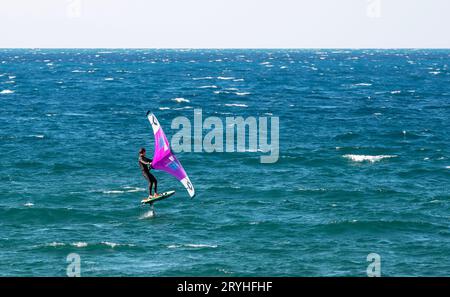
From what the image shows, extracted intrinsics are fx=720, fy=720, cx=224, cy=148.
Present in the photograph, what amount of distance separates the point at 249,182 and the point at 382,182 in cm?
926

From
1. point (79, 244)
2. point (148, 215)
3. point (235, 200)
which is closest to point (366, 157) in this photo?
point (235, 200)

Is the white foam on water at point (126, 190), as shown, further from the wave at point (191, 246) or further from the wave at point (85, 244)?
the wave at point (191, 246)

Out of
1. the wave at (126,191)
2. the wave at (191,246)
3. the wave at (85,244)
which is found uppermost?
the wave at (126,191)

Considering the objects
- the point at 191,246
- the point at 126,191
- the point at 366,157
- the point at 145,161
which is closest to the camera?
the point at 145,161

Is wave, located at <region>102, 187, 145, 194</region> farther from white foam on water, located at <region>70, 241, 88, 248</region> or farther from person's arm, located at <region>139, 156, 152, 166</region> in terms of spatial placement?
person's arm, located at <region>139, 156, 152, 166</region>

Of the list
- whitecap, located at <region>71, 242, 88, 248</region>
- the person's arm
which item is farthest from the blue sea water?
the person's arm

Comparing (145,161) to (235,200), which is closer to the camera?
(145,161)

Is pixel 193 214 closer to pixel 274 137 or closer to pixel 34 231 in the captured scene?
pixel 34 231

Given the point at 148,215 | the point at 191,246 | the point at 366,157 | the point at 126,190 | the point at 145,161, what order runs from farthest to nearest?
the point at 366,157 < the point at 126,190 < the point at 148,215 < the point at 191,246 < the point at 145,161

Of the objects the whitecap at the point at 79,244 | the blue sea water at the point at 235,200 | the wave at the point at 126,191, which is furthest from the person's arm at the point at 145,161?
the wave at the point at 126,191

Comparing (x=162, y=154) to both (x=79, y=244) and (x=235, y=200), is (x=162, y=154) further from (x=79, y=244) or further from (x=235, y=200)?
(x=235, y=200)
